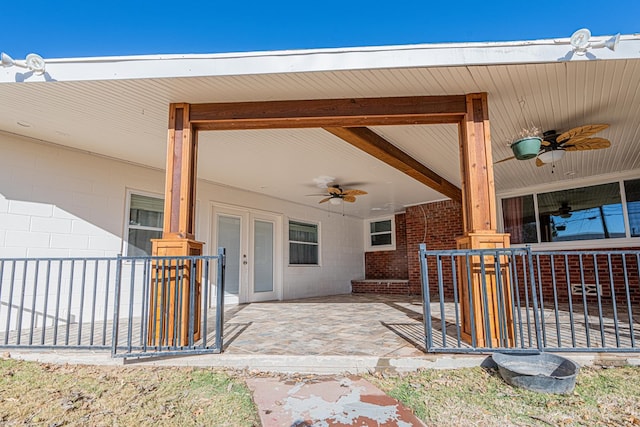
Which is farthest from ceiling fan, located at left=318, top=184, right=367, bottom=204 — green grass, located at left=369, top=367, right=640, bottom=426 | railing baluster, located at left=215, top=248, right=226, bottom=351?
green grass, located at left=369, top=367, right=640, bottom=426

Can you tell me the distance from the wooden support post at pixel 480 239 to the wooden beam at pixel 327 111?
0.24 metres

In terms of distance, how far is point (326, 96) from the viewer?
331 centimetres

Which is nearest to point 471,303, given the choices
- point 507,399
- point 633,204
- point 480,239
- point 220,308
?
point 480,239

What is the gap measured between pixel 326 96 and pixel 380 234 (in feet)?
24.2

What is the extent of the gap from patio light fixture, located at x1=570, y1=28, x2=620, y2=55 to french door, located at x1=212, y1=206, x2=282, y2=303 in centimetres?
542

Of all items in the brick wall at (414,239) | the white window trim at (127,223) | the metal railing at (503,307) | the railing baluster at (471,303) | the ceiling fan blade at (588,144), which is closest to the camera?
the metal railing at (503,307)

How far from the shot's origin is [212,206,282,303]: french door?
6.43 metres

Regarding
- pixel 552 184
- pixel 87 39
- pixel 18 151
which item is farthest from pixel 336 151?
pixel 552 184

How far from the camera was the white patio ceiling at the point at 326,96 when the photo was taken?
9.66 ft

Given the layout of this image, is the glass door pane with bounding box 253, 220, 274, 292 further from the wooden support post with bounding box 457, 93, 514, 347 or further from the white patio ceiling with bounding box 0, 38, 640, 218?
the wooden support post with bounding box 457, 93, 514, 347

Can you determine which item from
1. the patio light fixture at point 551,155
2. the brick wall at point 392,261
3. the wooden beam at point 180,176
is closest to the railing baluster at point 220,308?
the wooden beam at point 180,176

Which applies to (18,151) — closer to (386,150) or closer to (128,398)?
(128,398)

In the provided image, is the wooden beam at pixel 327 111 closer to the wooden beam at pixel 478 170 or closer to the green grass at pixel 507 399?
the wooden beam at pixel 478 170

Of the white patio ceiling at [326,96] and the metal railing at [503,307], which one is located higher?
the white patio ceiling at [326,96]
